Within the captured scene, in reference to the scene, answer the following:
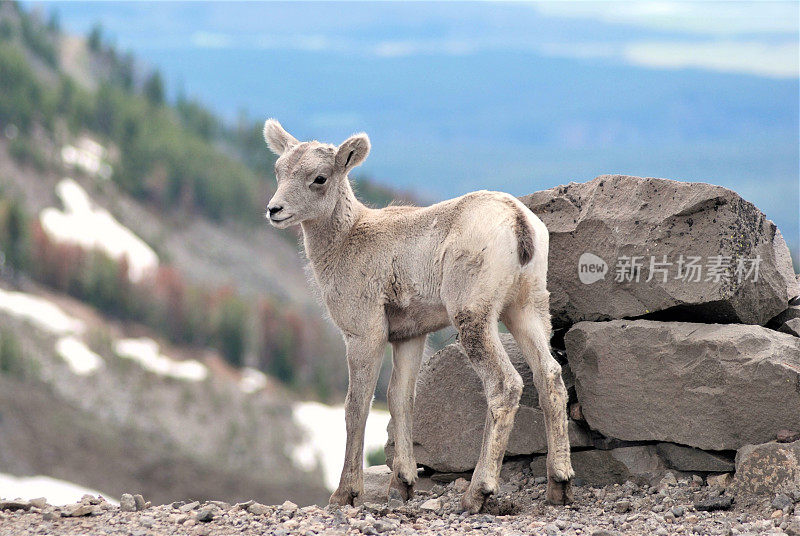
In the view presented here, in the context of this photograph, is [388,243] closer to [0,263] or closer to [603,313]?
[603,313]

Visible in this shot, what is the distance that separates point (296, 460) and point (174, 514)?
130ft

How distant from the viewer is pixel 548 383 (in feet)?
31.1

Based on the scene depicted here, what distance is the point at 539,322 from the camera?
9688mm

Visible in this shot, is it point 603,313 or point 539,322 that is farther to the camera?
point 603,313

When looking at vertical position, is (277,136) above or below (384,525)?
above

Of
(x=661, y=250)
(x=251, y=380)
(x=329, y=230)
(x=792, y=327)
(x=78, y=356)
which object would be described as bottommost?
(x=792, y=327)

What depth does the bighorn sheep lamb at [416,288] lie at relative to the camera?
9172 millimetres

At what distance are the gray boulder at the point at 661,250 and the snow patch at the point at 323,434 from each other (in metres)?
33.1

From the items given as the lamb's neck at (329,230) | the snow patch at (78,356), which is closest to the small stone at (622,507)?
the lamb's neck at (329,230)

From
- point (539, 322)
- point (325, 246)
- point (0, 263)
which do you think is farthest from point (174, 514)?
point (0, 263)

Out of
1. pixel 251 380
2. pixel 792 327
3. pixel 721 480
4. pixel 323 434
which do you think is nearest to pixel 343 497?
pixel 721 480

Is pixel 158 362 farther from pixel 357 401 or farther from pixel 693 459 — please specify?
pixel 693 459

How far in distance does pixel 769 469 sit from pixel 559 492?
2.06m

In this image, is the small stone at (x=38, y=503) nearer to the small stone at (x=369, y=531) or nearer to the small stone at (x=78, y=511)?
the small stone at (x=78, y=511)
